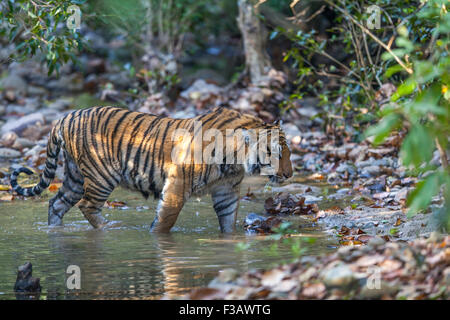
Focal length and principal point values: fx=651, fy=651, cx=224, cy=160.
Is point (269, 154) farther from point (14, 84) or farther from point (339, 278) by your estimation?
point (14, 84)

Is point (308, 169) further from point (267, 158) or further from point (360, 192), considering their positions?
point (267, 158)

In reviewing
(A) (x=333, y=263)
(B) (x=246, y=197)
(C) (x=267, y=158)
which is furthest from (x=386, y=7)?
(A) (x=333, y=263)

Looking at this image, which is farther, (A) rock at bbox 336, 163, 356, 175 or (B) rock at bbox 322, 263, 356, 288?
(A) rock at bbox 336, 163, 356, 175

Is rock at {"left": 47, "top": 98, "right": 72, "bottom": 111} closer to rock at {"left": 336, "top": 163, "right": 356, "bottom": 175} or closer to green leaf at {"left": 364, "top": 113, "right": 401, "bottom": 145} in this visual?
rock at {"left": 336, "top": 163, "right": 356, "bottom": 175}

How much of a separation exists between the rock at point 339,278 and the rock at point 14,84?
13853mm

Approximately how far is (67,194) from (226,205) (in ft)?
5.56

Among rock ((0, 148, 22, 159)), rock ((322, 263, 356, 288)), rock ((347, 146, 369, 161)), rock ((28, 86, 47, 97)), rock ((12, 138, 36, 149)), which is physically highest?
rock ((28, 86, 47, 97))

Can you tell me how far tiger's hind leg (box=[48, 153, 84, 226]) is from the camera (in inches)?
259

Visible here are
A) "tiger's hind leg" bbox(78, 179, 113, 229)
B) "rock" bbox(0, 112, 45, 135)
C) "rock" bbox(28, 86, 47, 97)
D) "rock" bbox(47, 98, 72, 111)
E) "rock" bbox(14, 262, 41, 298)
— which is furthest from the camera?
"rock" bbox(28, 86, 47, 97)

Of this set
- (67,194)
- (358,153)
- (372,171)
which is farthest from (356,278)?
(358,153)

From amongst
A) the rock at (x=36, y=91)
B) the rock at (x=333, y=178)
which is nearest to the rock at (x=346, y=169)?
the rock at (x=333, y=178)

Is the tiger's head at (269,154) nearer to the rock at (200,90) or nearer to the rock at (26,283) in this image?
the rock at (26,283)

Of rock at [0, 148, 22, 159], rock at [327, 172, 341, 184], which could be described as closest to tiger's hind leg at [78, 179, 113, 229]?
rock at [327, 172, 341, 184]

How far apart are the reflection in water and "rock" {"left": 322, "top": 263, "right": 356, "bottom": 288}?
1.11 m
